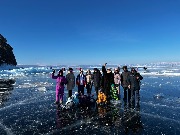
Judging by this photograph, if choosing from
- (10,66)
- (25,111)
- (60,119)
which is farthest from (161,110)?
(10,66)

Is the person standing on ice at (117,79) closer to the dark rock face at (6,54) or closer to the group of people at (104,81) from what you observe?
the group of people at (104,81)

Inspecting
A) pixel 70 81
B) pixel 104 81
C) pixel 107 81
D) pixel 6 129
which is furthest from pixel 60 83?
pixel 6 129

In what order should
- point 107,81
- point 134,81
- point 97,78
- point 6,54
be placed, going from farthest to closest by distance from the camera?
point 6,54
point 97,78
point 107,81
point 134,81

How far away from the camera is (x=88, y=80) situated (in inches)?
625

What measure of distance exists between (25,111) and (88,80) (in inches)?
199

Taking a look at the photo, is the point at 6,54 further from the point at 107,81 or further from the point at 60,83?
the point at 107,81

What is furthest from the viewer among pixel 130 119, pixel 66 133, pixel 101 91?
pixel 101 91

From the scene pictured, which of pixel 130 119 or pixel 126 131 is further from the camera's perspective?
pixel 130 119

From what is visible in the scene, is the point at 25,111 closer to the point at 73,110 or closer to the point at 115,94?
the point at 73,110

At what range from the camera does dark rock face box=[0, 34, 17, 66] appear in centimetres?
10430

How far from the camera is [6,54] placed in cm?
10769

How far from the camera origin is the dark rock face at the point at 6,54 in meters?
104

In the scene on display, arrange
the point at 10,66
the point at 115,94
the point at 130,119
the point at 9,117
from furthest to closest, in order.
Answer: the point at 10,66
the point at 115,94
the point at 9,117
the point at 130,119

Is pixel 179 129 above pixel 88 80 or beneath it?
beneath
